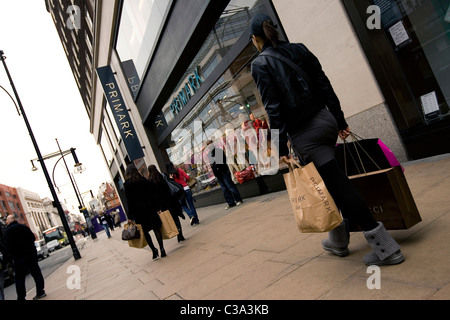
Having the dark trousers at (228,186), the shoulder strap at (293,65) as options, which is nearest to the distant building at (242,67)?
the dark trousers at (228,186)

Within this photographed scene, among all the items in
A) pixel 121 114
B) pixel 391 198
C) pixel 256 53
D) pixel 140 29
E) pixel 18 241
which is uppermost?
pixel 140 29

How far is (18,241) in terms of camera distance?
6406mm

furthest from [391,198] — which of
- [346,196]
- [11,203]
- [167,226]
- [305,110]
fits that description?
[11,203]

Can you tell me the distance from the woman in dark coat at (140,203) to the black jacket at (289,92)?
12.9 feet

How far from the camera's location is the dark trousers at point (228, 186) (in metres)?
8.43

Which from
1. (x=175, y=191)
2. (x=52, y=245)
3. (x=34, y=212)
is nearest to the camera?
(x=175, y=191)

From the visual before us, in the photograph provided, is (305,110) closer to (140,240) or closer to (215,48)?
(140,240)

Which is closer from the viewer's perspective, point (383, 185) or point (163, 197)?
point (383, 185)

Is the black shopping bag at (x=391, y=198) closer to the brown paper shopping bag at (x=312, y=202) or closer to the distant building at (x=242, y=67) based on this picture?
the brown paper shopping bag at (x=312, y=202)

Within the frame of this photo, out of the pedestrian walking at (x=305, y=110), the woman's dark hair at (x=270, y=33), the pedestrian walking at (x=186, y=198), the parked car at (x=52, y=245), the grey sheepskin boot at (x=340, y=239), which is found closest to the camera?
the pedestrian walking at (x=305, y=110)

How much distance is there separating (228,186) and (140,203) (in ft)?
10.6

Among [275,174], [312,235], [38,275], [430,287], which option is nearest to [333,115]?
[430,287]
